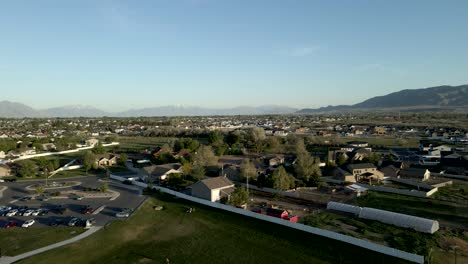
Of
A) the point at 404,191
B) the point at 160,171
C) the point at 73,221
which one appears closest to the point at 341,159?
the point at 404,191

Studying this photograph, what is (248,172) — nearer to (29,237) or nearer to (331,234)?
(331,234)

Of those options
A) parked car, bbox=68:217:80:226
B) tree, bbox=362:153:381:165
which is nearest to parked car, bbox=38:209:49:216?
parked car, bbox=68:217:80:226

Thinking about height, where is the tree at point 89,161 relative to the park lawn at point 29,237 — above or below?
above

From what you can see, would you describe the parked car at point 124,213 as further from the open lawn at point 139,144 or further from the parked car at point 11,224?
the open lawn at point 139,144

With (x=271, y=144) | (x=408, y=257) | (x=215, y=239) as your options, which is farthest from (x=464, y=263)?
(x=271, y=144)

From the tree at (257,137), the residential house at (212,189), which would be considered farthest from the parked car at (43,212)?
the tree at (257,137)

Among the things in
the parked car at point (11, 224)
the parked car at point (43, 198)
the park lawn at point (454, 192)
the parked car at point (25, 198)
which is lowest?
the park lawn at point (454, 192)

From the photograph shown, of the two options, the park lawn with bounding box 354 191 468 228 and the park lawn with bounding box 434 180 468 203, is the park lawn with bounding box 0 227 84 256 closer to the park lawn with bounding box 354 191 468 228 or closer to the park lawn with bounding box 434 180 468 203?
the park lawn with bounding box 354 191 468 228
